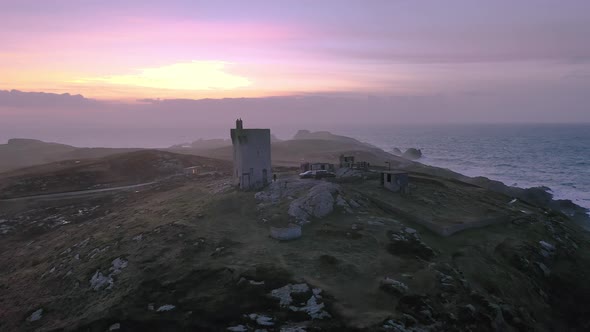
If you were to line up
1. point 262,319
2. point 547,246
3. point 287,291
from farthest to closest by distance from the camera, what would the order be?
point 547,246 < point 287,291 < point 262,319

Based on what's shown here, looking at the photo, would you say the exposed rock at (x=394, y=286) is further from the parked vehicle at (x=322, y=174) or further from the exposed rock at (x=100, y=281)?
the parked vehicle at (x=322, y=174)

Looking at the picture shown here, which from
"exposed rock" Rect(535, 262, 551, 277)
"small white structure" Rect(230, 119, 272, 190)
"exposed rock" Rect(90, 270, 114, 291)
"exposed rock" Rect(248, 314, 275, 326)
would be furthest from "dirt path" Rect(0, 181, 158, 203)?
"exposed rock" Rect(535, 262, 551, 277)

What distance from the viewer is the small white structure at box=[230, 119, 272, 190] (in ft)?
133

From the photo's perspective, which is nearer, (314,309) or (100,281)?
(314,309)

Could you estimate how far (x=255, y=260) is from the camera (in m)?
24.6

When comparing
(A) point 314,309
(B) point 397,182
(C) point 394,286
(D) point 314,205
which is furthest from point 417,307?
(B) point 397,182

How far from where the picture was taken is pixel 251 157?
41.0 meters

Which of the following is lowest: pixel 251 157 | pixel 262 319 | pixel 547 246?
pixel 547 246

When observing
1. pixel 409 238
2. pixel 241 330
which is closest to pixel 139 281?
pixel 241 330

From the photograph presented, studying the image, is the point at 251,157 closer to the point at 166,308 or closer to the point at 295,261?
the point at 295,261

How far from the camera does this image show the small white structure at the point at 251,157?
40.7 meters

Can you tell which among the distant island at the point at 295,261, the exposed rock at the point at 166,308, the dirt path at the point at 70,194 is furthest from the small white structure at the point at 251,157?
the dirt path at the point at 70,194

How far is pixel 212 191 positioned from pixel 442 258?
24293mm

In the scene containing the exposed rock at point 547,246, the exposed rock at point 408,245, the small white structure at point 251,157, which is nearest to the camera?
the exposed rock at point 408,245
